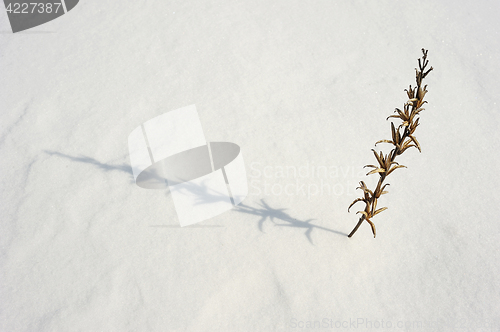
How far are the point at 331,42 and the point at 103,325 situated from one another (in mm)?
2668

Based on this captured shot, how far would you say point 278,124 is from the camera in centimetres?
277

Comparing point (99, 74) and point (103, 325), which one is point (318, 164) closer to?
point (103, 325)

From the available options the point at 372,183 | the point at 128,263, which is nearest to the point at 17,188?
the point at 128,263
